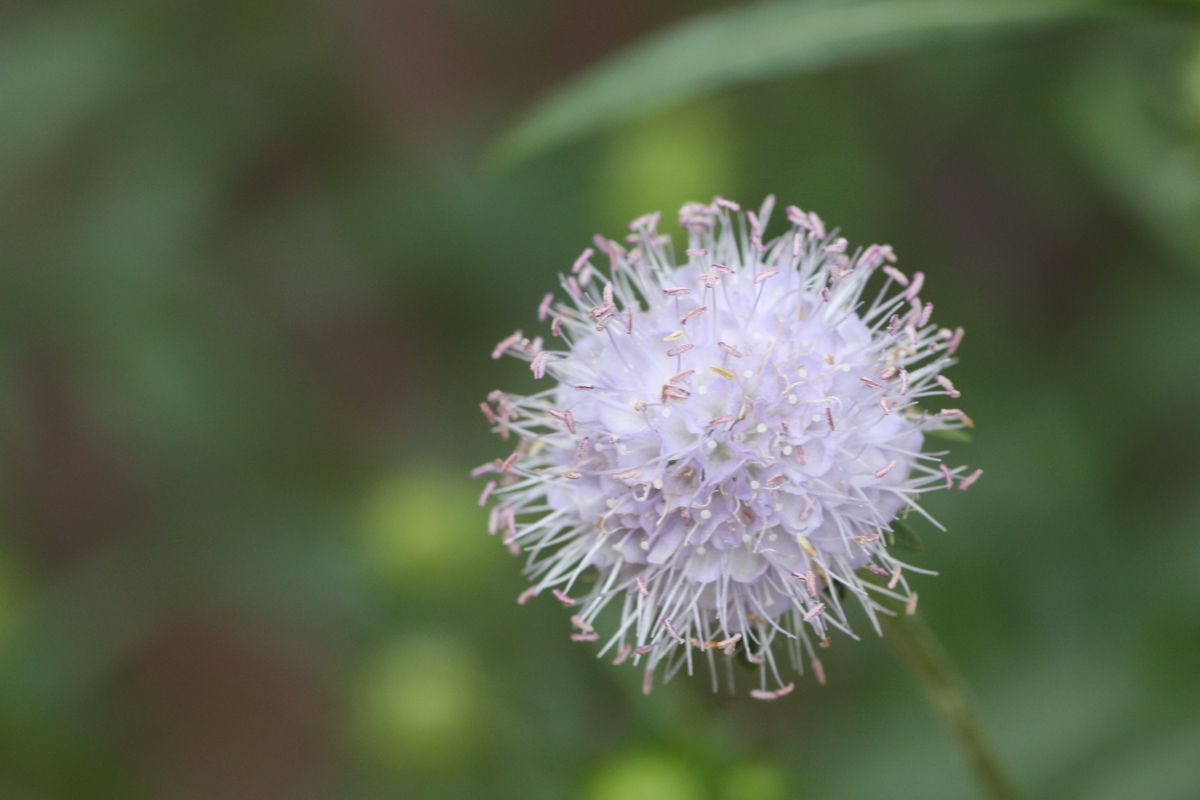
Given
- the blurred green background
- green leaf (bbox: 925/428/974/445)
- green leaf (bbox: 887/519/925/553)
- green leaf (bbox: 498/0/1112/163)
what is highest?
the blurred green background

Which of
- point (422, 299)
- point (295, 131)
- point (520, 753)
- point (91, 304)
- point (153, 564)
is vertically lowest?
point (520, 753)

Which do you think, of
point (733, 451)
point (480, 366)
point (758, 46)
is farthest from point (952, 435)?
point (480, 366)

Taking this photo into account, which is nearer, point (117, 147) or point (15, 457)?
point (117, 147)

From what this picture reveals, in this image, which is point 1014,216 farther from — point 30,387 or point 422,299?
point 30,387

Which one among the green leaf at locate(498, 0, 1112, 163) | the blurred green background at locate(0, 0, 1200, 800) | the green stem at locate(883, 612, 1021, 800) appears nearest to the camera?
the green stem at locate(883, 612, 1021, 800)

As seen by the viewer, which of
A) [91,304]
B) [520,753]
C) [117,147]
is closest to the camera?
[520,753]

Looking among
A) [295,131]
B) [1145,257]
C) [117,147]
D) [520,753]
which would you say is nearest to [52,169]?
[117,147]

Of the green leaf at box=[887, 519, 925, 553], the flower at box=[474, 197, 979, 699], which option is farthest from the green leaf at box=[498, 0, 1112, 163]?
the green leaf at box=[887, 519, 925, 553]

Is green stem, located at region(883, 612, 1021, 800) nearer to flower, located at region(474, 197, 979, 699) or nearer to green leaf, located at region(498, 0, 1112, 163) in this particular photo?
flower, located at region(474, 197, 979, 699)
